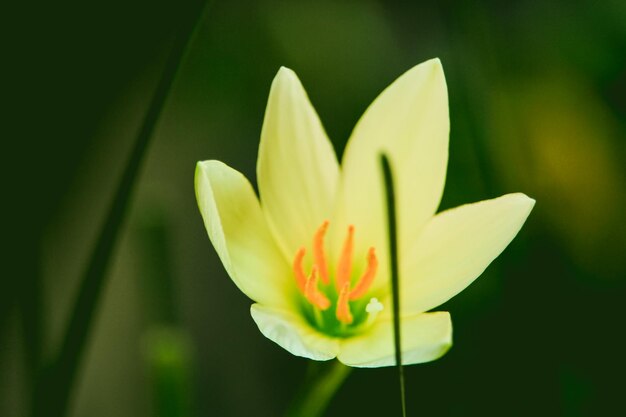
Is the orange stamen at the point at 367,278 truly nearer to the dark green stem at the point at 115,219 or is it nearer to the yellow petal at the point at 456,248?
the yellow petal at the point at 456,248

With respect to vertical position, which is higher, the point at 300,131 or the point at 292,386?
the point at 300,131

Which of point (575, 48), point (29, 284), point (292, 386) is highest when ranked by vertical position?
point (575, 48)

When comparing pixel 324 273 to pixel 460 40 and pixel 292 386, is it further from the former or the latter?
pixel 292 386

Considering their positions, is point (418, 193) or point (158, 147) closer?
point (418, 193)

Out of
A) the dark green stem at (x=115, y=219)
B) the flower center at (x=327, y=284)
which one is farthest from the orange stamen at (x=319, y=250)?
the dark green stem at (x=115, y=219)

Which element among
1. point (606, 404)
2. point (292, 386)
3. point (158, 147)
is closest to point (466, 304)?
point (606, 404)

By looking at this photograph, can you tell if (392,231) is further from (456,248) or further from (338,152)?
(338,152)
